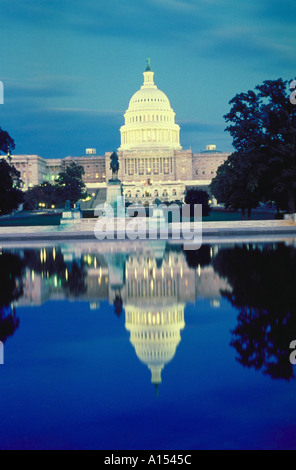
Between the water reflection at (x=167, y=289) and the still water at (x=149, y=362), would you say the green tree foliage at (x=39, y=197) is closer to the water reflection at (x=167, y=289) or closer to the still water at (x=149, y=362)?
the water reflection at (x=167, y=289)

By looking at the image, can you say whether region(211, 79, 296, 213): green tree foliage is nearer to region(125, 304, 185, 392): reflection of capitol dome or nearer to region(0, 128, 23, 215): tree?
region(0, 128, 23, 215): tree

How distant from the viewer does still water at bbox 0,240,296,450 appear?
652 cm

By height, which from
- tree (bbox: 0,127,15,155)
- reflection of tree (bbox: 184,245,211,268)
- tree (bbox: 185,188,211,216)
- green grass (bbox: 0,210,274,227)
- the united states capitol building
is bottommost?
reflection of tree (bbox: 184,245,211,268)

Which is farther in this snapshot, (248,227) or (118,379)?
(248,227)

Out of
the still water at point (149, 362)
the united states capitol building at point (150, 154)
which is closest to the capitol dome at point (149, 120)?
the united states capitol building at point (150, 154)

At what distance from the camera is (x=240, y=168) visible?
1662 inches

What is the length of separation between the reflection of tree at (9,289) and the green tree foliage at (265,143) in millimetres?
20390

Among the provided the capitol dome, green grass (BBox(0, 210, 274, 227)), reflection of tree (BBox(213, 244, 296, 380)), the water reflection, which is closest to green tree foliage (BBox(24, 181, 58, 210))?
green grass (BBox(0, 210, 274, 227))

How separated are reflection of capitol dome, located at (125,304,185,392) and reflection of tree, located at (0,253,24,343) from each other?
2.13m

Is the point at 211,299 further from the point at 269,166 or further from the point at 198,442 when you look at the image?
the point at 269,166

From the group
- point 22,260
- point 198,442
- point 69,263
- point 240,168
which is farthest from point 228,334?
point 240,168

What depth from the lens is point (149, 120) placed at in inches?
6668

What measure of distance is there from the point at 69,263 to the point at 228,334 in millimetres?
12966
